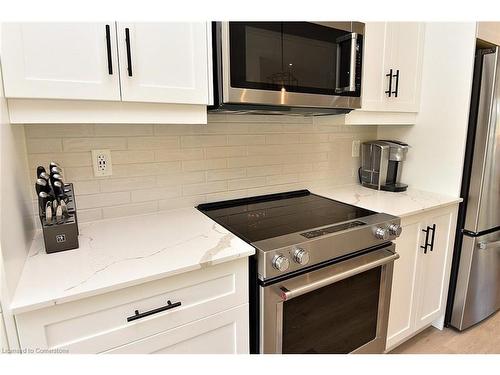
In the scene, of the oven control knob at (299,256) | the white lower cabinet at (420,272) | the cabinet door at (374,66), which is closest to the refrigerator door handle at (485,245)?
the white lower cabinet at (420,272)

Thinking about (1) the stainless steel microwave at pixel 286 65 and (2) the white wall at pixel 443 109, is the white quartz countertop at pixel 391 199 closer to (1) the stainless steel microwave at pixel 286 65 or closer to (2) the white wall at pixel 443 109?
(2) the white wall at pixel 443 109

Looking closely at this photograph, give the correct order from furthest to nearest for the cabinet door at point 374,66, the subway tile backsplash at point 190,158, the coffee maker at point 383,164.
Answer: the coffee maker at point 383,164 < the cabinet door at point 374,66 < the subway tile backsplash at point 190,158

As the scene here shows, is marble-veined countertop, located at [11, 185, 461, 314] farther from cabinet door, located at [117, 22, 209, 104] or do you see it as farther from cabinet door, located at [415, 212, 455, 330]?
cabinet door, located at [117, 22, 209, 104]

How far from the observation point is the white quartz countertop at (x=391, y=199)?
1.53 m

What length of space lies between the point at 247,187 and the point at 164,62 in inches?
33.1

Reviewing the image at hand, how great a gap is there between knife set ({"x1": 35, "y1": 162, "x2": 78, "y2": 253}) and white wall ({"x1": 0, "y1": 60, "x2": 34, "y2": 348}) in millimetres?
61

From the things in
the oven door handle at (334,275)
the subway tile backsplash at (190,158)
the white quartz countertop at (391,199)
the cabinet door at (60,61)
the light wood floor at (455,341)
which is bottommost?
the light wood floor at (455,341)

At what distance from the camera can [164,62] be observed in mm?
1053

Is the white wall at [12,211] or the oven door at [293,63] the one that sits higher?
the oven door at [293,63]

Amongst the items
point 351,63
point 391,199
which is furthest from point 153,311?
point 391,199

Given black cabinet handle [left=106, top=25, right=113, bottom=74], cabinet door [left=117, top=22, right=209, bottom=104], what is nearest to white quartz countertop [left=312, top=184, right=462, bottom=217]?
cabinet door [left=117, top=22, right=209, bottom=104]

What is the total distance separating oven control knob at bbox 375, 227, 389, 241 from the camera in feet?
4.31

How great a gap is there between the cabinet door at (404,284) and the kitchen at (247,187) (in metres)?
0.01

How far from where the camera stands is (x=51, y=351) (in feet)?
2.68
